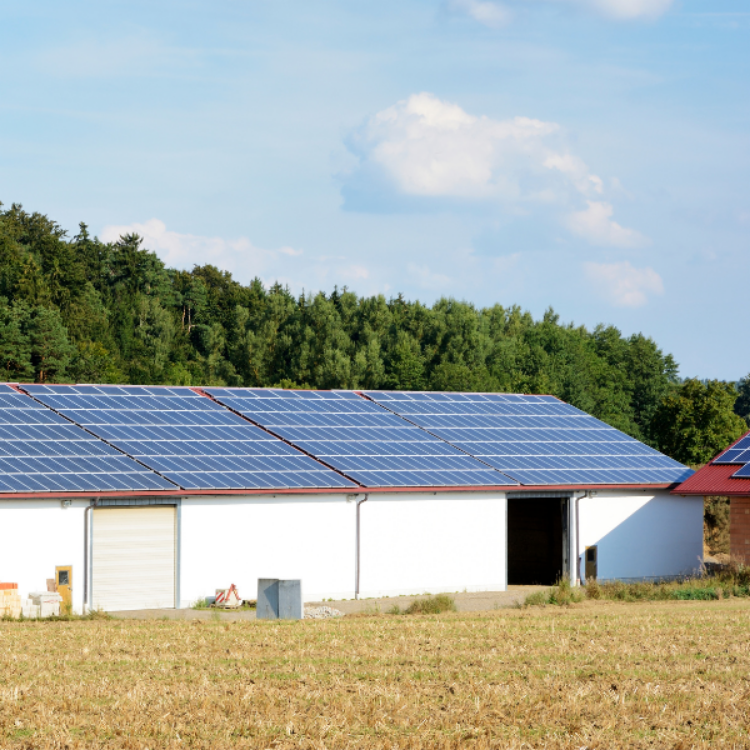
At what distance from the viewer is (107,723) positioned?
45.0ft

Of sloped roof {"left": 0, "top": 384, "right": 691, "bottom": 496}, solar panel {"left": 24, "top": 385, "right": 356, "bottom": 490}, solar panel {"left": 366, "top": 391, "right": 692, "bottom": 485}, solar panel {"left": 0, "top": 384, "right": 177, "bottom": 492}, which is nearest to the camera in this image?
solar panel {"left": 0, "top": 384, "right": 177, "bottom": 492}

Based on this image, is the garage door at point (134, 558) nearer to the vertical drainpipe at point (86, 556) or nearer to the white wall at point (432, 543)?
the vertical drainpipe at point (86, 556)

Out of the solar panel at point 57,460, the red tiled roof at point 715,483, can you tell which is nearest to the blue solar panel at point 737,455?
the red tiled roof at point 715,483

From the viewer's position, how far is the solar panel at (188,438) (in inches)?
1374

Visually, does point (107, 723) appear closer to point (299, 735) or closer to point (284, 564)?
point (299, 735)

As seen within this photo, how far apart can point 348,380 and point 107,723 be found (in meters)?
89.4

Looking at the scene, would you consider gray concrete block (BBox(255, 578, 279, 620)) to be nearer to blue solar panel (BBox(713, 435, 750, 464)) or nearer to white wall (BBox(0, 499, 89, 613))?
white wall (BBox(0, 499, 89, 613))

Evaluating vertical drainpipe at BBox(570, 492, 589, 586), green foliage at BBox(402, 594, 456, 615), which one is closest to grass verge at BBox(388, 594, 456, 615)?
green foliage at BBox(402, 594, 456, 615)

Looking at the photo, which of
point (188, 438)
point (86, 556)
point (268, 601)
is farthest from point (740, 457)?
point (86, 556)

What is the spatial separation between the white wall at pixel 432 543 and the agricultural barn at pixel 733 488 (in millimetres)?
7574

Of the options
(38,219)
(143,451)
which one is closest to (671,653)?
(143,451)

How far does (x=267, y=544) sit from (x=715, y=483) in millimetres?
16434

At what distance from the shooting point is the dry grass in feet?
43.6

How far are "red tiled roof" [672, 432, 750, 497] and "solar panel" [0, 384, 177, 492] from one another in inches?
747
